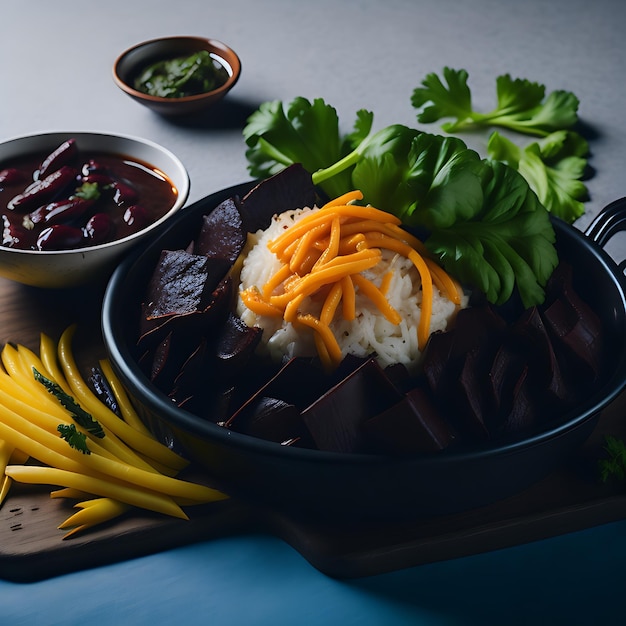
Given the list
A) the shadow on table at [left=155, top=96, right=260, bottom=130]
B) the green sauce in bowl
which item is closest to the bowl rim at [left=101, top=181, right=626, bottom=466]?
the green sauce in bowl

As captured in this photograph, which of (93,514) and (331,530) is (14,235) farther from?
(331,530)

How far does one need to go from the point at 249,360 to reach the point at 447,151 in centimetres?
90

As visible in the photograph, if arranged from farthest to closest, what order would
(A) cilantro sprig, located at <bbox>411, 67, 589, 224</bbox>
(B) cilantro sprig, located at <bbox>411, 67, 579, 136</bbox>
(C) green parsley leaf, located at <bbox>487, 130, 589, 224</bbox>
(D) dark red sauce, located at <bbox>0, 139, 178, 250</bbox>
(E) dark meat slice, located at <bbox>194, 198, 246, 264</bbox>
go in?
(B) cilantro sprig, located at <bbox>411, 67, 579, 136</bbox> → (A) cilantro sprig, located at <bbox>411, 67, 589, 224</bbox> → (C) green parsley leaf, located at <bbox>487, 130, 589, 224</bbox> → (D) dark red sauce, located at <bbox>0, 139, 178, 250</bbox> → (E) dark meat slice, located at <bbox>194, 198, 246, 264</bbox>

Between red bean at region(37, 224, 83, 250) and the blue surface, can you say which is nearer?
the blue surface

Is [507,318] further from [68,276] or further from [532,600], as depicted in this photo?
[68,276]

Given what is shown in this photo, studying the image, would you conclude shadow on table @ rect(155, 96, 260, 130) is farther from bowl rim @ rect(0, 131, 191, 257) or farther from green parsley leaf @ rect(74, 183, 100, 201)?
green parsley leaf @ rect(74, 183, 100, 201)

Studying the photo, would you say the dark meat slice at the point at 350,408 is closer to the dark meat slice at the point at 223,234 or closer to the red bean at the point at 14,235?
the dark meat slice at the point at 223,234

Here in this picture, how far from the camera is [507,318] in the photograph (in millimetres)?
2844

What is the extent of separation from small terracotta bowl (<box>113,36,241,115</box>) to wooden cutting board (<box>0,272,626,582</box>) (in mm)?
2423

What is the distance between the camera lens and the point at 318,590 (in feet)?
8.09

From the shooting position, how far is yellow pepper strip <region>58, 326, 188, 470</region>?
268 centimetres

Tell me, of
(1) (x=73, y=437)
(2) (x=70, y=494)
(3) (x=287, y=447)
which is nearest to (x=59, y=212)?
(1) (x=73, y=437)

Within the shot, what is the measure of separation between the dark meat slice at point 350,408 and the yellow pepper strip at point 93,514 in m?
0.67

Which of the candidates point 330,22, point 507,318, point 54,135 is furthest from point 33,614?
point 330,22
